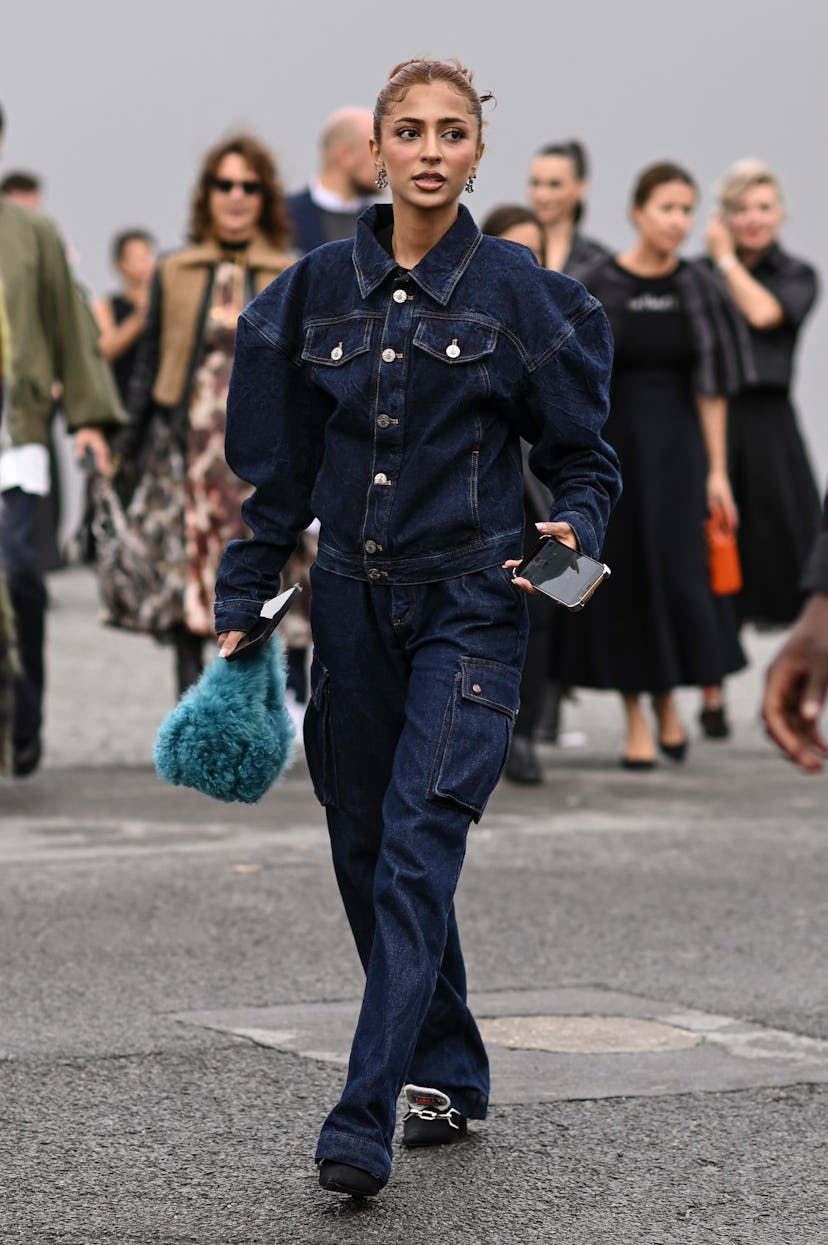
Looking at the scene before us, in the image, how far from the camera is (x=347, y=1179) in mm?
3941

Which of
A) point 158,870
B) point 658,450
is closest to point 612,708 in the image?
point 658,450

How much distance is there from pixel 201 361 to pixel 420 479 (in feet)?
16.7

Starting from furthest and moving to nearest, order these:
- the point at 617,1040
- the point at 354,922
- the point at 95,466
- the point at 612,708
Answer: the point at 612,708, the point at 95,466, the point at 617,1040, the point at 354,922

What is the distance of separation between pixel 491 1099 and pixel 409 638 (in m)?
0.96

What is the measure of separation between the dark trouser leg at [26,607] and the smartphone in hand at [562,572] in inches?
178

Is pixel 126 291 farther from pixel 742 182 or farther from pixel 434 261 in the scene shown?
pixel 434 261

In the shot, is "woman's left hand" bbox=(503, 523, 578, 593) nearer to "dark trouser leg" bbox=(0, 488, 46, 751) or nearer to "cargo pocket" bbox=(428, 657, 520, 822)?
"cargo pocket" bbox=(428, 657, 520, 822)

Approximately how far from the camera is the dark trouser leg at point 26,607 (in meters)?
8.49

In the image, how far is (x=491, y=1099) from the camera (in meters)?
4.73

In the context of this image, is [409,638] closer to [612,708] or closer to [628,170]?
[612,708]

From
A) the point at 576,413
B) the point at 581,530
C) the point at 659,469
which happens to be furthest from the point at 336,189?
the point at 581,530

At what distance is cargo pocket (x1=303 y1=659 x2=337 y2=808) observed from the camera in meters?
4.36

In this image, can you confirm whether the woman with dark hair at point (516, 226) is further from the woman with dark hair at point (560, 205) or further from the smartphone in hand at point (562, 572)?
the smartphone in hand at point (562, 572)

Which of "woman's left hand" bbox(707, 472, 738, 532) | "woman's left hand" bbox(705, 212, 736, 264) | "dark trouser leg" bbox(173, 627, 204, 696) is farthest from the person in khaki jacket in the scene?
"woman's left hand" bbox(705, 212, 736, 264)
